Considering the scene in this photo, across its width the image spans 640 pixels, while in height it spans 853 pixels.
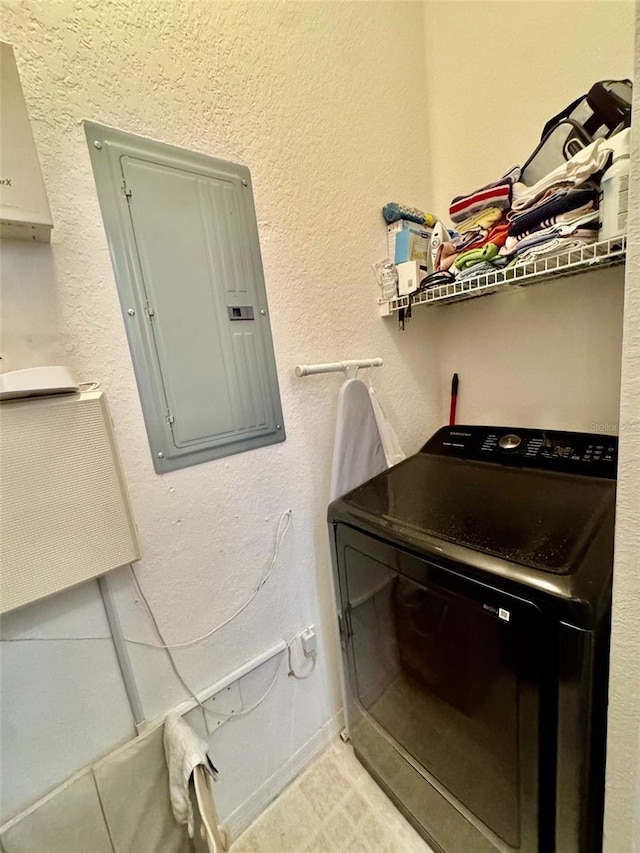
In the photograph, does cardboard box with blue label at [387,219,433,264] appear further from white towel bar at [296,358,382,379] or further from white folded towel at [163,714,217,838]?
white folded towel at [163,714,217,838]

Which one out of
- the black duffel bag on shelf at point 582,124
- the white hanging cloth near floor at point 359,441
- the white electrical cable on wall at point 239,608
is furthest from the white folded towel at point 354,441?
the black duffel bag on shelf at point 582,124

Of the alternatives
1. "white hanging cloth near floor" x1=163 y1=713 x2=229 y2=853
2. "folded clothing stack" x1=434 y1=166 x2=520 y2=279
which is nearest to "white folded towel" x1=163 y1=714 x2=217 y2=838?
"white hanging cloth near floor" x1=163 y1=713 x2=229 y2=853

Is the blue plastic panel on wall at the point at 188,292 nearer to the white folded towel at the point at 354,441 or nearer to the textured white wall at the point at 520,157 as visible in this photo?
the white folded towel at the point at 354,441

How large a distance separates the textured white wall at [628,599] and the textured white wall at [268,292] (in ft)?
2.73

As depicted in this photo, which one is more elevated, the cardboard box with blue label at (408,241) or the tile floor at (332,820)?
the cardboard box with blue label at (408,241)

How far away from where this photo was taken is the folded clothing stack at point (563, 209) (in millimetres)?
879

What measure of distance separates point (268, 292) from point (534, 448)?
980mm

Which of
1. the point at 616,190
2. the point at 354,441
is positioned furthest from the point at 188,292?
the point at 616,190

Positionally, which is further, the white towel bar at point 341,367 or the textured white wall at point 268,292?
the white towel bar at point 341,367

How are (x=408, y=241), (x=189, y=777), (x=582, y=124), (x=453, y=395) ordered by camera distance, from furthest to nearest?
(x=453, y=395), (x=408, y=241), (x=582, y=124), (x=189, y=777)

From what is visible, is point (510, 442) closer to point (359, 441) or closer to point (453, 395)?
point (453, 395)

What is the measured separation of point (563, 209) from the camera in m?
0.92

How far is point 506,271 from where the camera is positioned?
102 cm

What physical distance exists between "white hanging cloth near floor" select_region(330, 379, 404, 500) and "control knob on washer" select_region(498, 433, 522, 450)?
348mm
